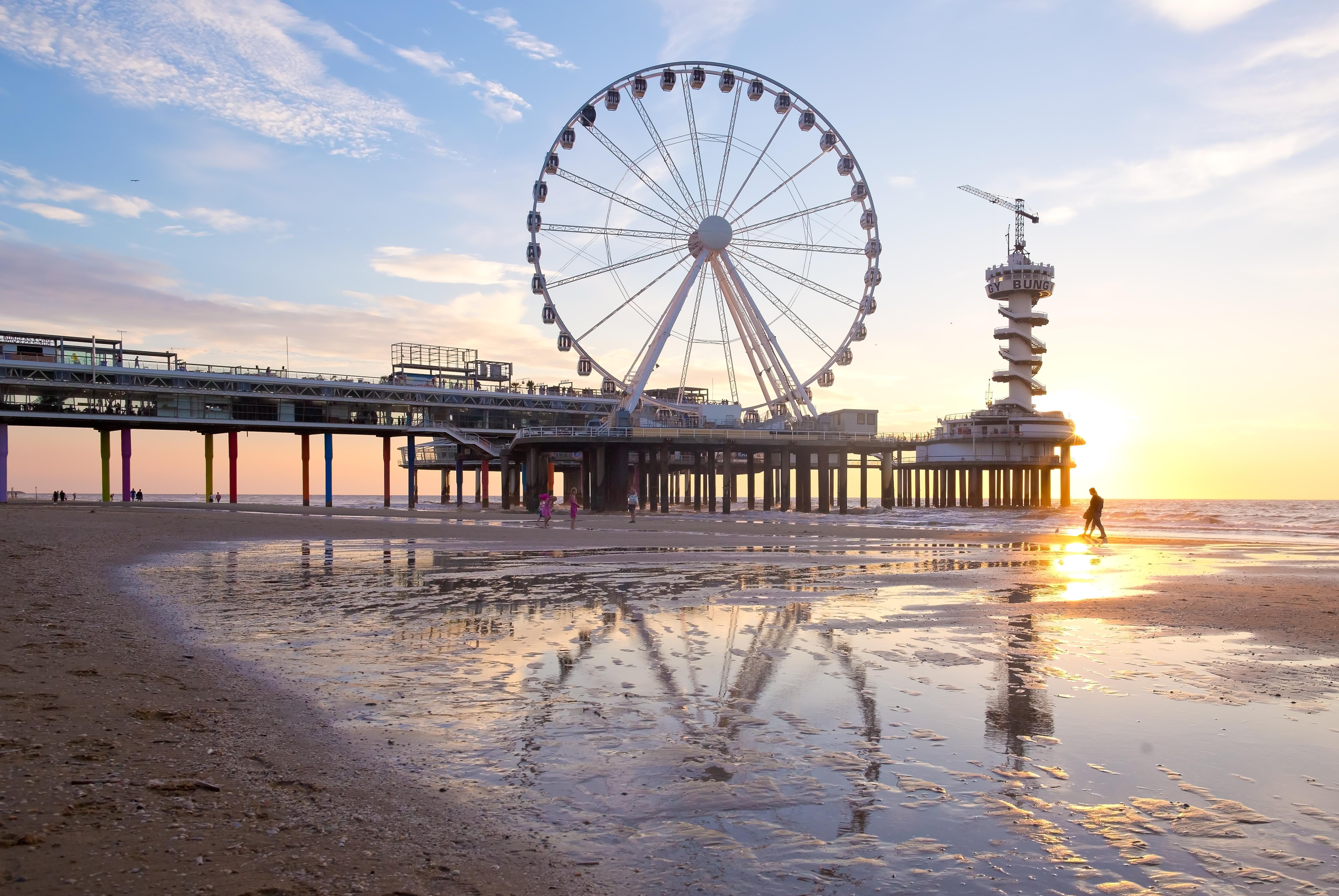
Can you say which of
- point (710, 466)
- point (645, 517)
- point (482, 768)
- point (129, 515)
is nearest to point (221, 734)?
point (482, 768)

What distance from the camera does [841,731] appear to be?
6.23 m

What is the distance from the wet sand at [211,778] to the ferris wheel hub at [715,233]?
3741cm

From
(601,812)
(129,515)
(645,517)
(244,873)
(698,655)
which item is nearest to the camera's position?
(244,873)

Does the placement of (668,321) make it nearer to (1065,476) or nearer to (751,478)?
(751,478)

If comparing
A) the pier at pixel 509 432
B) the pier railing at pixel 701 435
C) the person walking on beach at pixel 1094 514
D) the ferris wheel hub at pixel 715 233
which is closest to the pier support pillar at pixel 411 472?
the pier at pixel 509 432

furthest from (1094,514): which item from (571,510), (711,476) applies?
(711,476)

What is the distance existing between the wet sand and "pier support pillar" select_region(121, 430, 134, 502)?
5430 cm

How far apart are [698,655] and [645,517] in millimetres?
38697

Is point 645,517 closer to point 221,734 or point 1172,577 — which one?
point 1172,577

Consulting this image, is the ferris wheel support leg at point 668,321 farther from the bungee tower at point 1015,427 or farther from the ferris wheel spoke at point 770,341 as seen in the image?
the bungee tower at point 1015,427

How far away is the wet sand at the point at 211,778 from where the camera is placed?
372 cm

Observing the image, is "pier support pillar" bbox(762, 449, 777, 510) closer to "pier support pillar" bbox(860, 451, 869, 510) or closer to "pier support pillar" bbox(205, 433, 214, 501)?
"pier support pillar" bbox(860, 451, 869, 510)

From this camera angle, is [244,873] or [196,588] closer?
[244,873]

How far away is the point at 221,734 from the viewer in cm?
577
